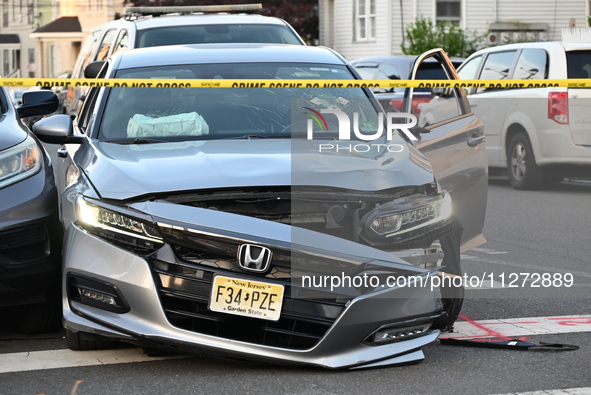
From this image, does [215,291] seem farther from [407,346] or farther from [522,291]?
[522,291]

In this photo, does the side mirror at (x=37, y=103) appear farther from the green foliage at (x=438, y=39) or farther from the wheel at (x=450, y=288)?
the green foliage at (x=438, y=39)

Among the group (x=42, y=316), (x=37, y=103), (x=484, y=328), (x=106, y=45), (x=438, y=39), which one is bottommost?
(x=484, y=328)

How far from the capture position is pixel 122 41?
11.2 m

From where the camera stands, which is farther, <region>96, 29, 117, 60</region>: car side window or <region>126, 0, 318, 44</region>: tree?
<region>126, 0, 318, 44</region>: tree

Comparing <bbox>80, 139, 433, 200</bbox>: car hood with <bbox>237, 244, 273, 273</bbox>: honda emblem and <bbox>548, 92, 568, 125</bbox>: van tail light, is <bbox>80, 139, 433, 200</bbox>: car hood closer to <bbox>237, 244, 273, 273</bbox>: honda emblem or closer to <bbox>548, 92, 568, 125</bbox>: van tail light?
<bbox>237, 244, 273, 273</bbox>: honda emblem

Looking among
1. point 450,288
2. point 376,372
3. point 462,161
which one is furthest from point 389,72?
point 376,372

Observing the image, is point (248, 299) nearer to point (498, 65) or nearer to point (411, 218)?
point (411, 218)

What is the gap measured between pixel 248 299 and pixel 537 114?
941 centimetres

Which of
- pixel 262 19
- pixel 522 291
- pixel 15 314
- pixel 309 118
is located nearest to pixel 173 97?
pixel 309 118

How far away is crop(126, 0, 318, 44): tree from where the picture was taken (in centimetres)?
3984

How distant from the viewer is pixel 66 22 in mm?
61875

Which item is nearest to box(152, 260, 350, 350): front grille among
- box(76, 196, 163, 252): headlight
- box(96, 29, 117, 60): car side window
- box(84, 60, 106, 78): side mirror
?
box(76, 196, 163, 252): headlight

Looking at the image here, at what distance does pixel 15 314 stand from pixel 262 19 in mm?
6101

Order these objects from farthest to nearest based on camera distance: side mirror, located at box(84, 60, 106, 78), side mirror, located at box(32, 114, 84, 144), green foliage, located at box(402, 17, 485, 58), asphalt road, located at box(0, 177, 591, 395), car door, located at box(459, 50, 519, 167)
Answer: green foliage, located at box(402, 17, 485, 58) → car door, located at box(459, 50, 519, 167) → side mirror, located at box(84, 60, 106, 78) → side mirror, located at box(32, 114, 84, 144) → asphalt road, located at box(0, 177, 591, 395)
